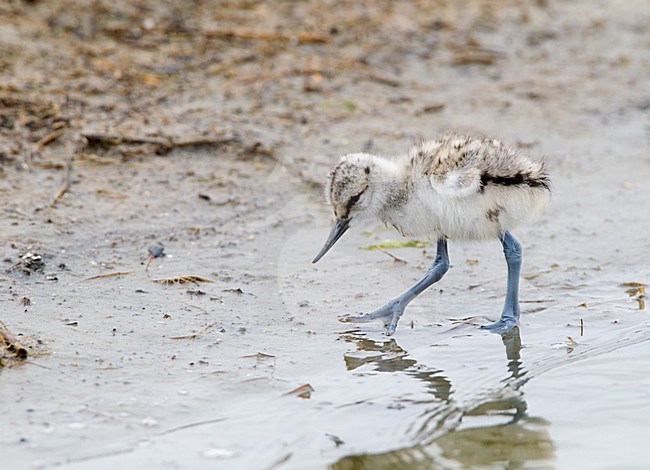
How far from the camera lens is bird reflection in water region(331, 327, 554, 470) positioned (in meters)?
4.09

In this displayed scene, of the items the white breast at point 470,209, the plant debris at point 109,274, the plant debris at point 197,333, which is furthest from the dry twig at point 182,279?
the white breast at point 470,209

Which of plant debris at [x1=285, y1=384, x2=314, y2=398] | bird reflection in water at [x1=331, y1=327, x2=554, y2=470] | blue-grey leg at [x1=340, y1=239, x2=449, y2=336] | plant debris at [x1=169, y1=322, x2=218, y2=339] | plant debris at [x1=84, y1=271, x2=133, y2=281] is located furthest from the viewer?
plant debris at [x1=84, y1=271, x2=133, y2=281]

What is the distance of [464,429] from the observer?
438 cm

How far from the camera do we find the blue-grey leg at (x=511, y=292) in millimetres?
5414

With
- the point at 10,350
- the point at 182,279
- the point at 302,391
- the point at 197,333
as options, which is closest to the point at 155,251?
the point at 182,279

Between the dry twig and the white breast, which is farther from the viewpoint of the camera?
the dry twig

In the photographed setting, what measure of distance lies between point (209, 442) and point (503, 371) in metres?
1.63

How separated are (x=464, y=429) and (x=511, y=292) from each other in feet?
4.08

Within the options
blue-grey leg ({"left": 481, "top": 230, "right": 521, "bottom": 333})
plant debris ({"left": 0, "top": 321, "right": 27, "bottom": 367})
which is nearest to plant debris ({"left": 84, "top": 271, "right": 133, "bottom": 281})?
plant debris ({"left": 0, "top": 321, "right": 27, "bottom": 367})

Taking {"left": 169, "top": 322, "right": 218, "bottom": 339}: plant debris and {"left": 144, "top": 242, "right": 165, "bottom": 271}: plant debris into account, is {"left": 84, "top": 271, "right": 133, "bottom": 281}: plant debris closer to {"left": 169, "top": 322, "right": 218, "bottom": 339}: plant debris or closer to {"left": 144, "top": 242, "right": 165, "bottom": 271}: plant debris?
{"left": 144, "top": 242, "right": 165, "bottom": 271}: plant debris

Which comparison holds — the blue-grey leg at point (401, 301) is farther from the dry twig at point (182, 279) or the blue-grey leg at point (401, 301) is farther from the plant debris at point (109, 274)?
the plant debris at point (109, 274)

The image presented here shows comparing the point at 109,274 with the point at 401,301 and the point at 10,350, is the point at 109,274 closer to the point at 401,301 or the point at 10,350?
the point at 10,350

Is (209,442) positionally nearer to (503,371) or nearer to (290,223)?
(503,371)

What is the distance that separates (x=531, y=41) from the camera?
998 cm
